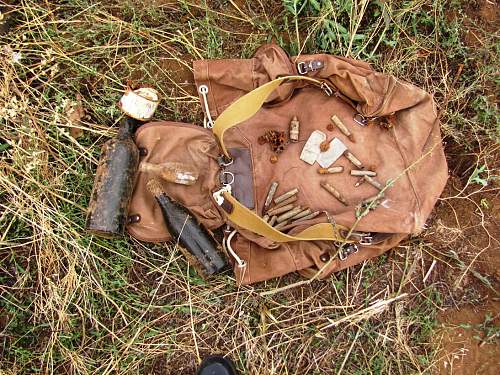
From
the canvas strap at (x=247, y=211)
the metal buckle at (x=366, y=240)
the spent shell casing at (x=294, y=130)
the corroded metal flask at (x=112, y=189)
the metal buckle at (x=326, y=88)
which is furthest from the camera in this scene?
the spent shell casing at (x=294, y=130)

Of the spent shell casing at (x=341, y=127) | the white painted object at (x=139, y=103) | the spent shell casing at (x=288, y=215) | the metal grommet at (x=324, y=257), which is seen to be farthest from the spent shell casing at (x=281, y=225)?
the white painted object at (x=139, y=103)

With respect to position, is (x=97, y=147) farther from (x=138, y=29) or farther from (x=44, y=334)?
(x=44, y=334)

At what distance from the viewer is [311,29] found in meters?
4.01

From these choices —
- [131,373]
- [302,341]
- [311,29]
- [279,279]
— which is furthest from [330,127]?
[131,373]

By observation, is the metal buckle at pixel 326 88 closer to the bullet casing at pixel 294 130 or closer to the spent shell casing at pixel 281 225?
the bullet casing at pixel 294 130

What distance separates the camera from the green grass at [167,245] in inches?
150

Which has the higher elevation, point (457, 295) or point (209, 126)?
point (209, 126)

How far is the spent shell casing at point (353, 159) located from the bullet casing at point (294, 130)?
0.39 m

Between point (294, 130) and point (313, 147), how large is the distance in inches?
7.5

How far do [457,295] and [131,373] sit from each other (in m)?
Answer: 2.55

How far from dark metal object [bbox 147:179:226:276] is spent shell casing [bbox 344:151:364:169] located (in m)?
1.19

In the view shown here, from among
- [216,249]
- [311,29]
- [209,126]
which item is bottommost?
[216,249]

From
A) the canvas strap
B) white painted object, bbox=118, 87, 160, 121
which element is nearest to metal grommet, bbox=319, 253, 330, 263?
the canvas strap

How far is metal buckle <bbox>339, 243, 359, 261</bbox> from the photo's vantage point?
12.2ft
